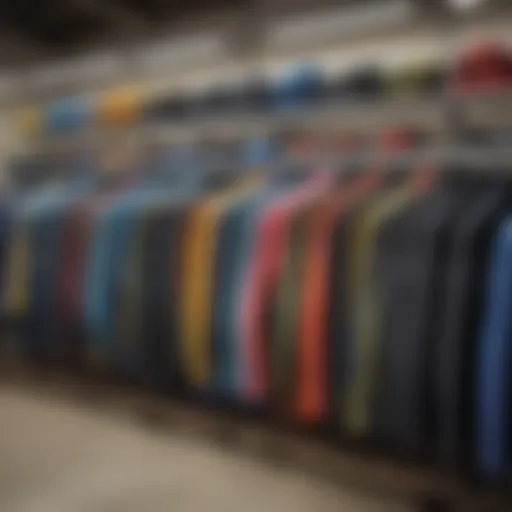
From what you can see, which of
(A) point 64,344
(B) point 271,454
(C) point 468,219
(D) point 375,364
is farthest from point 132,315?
(C) point 468,219

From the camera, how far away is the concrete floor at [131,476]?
2.72 ft

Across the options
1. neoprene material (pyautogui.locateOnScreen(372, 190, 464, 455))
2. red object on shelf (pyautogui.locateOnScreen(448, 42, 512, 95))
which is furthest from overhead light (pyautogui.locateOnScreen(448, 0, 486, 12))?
neoprene material (pyautogui.locateOnScreen(372, 190, 464, 455))

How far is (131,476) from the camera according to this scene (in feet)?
2.95

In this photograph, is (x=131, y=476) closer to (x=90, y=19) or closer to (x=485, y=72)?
(x=485, y=72)

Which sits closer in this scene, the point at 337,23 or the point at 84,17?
the point at 337,23

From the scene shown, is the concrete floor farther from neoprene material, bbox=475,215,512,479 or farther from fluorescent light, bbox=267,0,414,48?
fluorescent light, bbox=267,0,414,48

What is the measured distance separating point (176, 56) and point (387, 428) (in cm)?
90

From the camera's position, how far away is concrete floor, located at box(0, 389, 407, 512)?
2.72 feet

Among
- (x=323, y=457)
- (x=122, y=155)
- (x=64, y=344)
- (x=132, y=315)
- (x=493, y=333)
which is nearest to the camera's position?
(x=493, y=333)

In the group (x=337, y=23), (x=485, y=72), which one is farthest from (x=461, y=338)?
(x=337, y=23)

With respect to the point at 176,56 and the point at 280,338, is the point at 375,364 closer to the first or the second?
the point at 280,338

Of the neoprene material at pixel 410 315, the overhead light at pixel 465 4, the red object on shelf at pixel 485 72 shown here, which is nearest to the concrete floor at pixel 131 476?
the neoprene material at pixel 410 315

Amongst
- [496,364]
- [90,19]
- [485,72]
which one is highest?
[90,19]

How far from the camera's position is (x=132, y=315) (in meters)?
1.08
